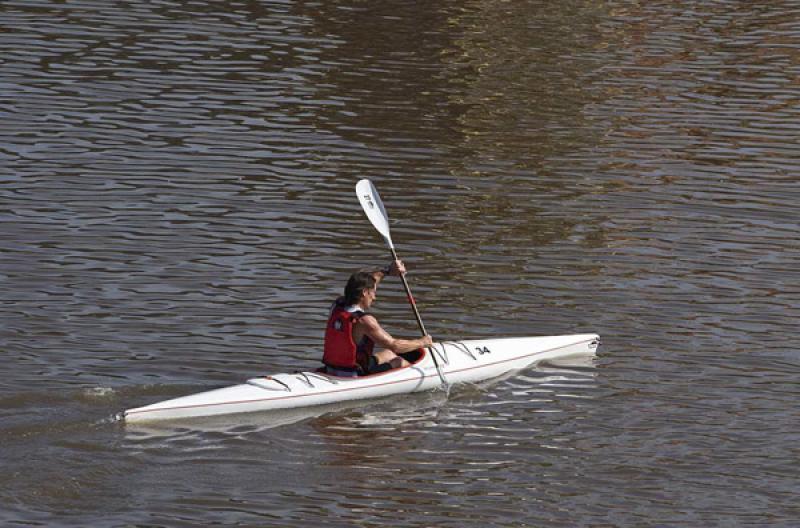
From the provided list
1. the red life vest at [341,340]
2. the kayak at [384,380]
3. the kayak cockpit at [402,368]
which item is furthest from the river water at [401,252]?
the red life vest at [341,340]

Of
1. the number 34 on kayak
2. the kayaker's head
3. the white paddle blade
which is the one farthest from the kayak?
the white paddle blade

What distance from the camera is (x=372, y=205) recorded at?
16.6 m

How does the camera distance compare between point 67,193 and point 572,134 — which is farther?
point 572,134

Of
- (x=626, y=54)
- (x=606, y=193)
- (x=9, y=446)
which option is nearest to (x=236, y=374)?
(x=9, y=446)

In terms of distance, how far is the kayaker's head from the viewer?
14358 millimetres

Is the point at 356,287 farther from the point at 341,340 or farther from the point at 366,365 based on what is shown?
the point at 366,365

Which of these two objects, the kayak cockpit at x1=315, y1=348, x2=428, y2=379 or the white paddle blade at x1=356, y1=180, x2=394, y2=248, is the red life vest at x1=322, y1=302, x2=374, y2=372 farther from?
the white paddle blade at x1=356, y1=180, x2=394, y2=248

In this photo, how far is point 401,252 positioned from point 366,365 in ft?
13.3

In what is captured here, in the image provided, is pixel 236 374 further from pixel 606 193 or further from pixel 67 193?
pixel 606 193

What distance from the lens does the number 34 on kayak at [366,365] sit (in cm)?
1373

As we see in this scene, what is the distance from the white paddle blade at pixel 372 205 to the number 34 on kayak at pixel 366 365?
142cm

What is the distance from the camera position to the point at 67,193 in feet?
66.1

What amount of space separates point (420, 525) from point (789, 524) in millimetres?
2869

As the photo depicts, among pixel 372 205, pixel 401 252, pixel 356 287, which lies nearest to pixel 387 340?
pixel 356 287
